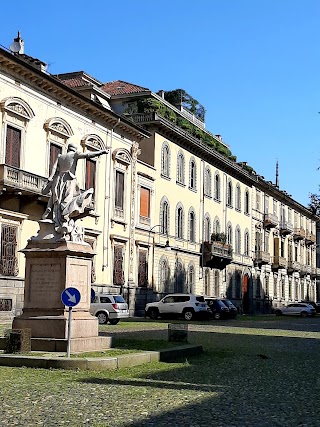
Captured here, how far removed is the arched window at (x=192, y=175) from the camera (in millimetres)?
48250

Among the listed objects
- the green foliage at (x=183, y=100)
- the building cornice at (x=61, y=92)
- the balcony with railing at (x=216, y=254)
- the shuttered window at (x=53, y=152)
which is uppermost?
the green foliage at (x=183, y=100)

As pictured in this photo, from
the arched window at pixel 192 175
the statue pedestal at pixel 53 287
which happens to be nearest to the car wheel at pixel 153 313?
the arched window at pixel 192 175

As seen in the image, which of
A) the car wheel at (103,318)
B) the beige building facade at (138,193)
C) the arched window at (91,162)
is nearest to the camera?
the car wheel at (103,318)

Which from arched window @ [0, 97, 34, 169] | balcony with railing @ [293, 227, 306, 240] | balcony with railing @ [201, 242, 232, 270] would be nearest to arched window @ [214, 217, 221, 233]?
balcony with railing @ [201, 242, 232, 270]

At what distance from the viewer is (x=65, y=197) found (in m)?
14.2

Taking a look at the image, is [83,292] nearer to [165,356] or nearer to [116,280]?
[165,356]

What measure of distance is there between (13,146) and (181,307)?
12632 millimetres

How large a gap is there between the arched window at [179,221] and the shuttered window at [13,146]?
1781 cm

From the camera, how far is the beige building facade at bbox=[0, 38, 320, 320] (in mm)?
29578

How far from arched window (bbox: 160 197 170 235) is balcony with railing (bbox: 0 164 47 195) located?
14686 millimetres

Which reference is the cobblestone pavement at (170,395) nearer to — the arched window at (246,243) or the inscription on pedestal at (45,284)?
the inscription on pedestal at (45,284)

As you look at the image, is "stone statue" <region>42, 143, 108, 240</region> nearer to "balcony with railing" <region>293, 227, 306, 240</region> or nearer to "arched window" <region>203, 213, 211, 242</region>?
"arched window" <region>203, 213, 211, 242</region>

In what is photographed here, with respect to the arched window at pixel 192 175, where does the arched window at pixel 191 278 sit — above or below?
below

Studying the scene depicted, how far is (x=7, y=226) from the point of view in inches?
1145
